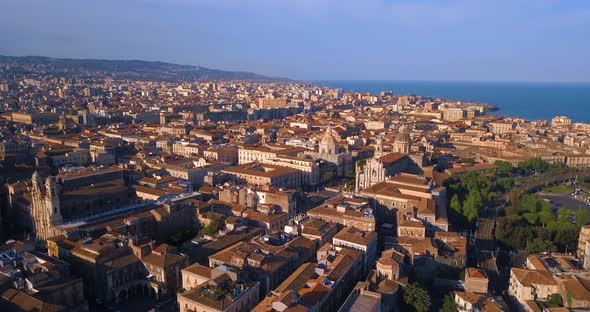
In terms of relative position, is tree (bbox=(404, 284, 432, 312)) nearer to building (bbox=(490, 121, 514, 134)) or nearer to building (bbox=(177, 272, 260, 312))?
building (bbox=(177, 272, 260, 312))

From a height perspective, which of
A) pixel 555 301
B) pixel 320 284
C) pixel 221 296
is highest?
pixel 221 296

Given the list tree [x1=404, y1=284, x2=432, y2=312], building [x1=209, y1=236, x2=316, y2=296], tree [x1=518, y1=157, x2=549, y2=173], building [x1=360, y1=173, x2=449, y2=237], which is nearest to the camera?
tree [x1=404, y1=284, x2=432, y2=312]

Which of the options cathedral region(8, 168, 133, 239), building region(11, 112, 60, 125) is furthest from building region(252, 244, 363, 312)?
building region(11, 112, 60, 125)

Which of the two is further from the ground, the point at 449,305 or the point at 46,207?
the point at 46,207

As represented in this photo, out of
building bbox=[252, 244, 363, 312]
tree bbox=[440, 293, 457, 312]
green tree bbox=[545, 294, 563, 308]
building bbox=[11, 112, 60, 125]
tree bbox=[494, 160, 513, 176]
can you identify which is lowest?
green tree bbox=[545, 294, 563, 308]

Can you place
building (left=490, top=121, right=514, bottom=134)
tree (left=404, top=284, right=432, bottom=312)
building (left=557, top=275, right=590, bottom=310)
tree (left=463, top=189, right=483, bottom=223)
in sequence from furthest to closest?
building (left=490, top=121, right=514, bottom=134), tree (left=463, top=189, right=483, bottom=223), building (left=557, top=275, right=590, bottom=310), tree (left=404, top=284, right=432, bottom=312)

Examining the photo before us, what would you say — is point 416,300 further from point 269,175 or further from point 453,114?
point 453,114

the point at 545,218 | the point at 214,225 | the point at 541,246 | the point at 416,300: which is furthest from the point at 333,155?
the point at 416,300

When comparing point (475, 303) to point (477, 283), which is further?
point (477, 283)

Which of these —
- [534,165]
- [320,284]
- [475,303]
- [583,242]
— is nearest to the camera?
[320,284]
